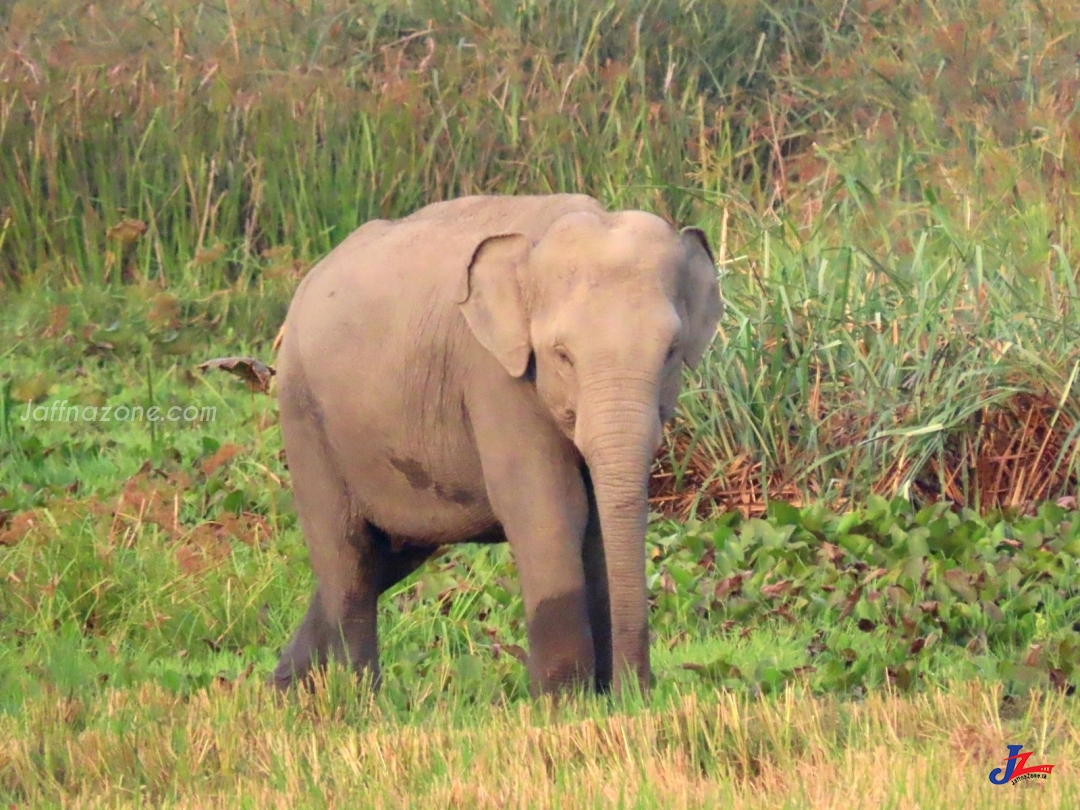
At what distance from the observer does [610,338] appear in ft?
15.6

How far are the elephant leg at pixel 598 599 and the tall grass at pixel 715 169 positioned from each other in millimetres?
2372

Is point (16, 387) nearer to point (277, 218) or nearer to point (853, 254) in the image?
point (277, 218)

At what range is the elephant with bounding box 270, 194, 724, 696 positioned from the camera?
477 centimetres

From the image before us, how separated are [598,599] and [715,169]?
20.5ft

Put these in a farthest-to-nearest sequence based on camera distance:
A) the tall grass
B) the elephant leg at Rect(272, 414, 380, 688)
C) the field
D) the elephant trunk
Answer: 1. the tall grass
2. the elephant leg at Rect(272, 414, 380, 688)
3. the elephant trunk
4. the field

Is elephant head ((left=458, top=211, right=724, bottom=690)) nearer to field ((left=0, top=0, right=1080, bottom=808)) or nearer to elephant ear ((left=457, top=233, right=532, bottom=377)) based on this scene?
elephant ear ((left=457, top=233, right=532, bottom=377))

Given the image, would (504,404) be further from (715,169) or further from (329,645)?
(715,169)

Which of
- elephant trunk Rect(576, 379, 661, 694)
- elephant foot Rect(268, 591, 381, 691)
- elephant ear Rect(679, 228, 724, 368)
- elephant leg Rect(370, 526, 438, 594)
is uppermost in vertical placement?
elephant ear Rect(679, 228, 724, 368)

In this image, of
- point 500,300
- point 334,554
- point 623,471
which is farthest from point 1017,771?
point 334,554

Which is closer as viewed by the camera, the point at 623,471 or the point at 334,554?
the point at 623,471

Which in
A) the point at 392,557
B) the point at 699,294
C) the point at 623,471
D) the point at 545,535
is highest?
the point at 699,294

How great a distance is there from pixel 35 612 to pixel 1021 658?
331cm

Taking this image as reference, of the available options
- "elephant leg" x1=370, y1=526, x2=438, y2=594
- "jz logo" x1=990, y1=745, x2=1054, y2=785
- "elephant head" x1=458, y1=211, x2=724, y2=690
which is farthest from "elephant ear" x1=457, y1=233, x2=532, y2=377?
"jz logo" x1=990, y1=745, x2=1054, y2=785

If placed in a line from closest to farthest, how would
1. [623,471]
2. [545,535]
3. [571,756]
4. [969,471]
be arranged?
[571,756] → [623,471] → [545,535] → [969,471]
